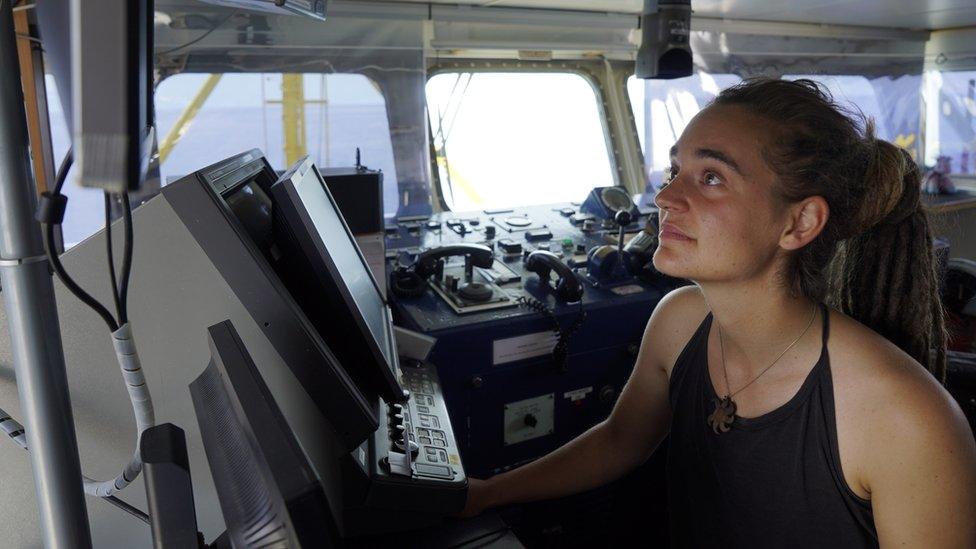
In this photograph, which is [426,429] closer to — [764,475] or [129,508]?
[129,508]

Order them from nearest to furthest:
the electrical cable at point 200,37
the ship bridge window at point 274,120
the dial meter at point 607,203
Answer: the electrical cable at point 200,37
the dial meter at point 607,203
the ship bridge window at point 274,120

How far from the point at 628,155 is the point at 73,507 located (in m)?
3.80

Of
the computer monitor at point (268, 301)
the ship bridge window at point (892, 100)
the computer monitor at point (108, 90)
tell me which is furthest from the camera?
the ship bridge window at point (892, 100)

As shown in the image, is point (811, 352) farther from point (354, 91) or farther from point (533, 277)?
point (354, 91)

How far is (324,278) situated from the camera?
983mm

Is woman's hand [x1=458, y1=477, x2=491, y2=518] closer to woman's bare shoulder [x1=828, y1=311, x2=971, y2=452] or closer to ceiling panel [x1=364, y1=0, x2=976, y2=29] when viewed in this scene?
woman's bare shoulder [x1=828, y1=311, x2=971, y2=452]

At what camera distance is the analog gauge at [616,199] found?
115 inches

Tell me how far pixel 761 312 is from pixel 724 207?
23cm

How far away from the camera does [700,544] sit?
4.52 ft

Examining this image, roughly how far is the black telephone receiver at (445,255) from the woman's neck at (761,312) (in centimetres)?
85

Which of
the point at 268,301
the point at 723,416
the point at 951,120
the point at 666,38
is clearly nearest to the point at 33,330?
the point at 268,301

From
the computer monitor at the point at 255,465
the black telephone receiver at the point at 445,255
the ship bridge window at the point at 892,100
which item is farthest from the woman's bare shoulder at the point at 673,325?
the ship bridge window at the point at 892,100

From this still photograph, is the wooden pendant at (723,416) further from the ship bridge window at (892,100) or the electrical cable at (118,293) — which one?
the ship bridge window at (892,100)

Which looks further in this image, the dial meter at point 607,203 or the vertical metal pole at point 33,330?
the dial meter at point 607,203
